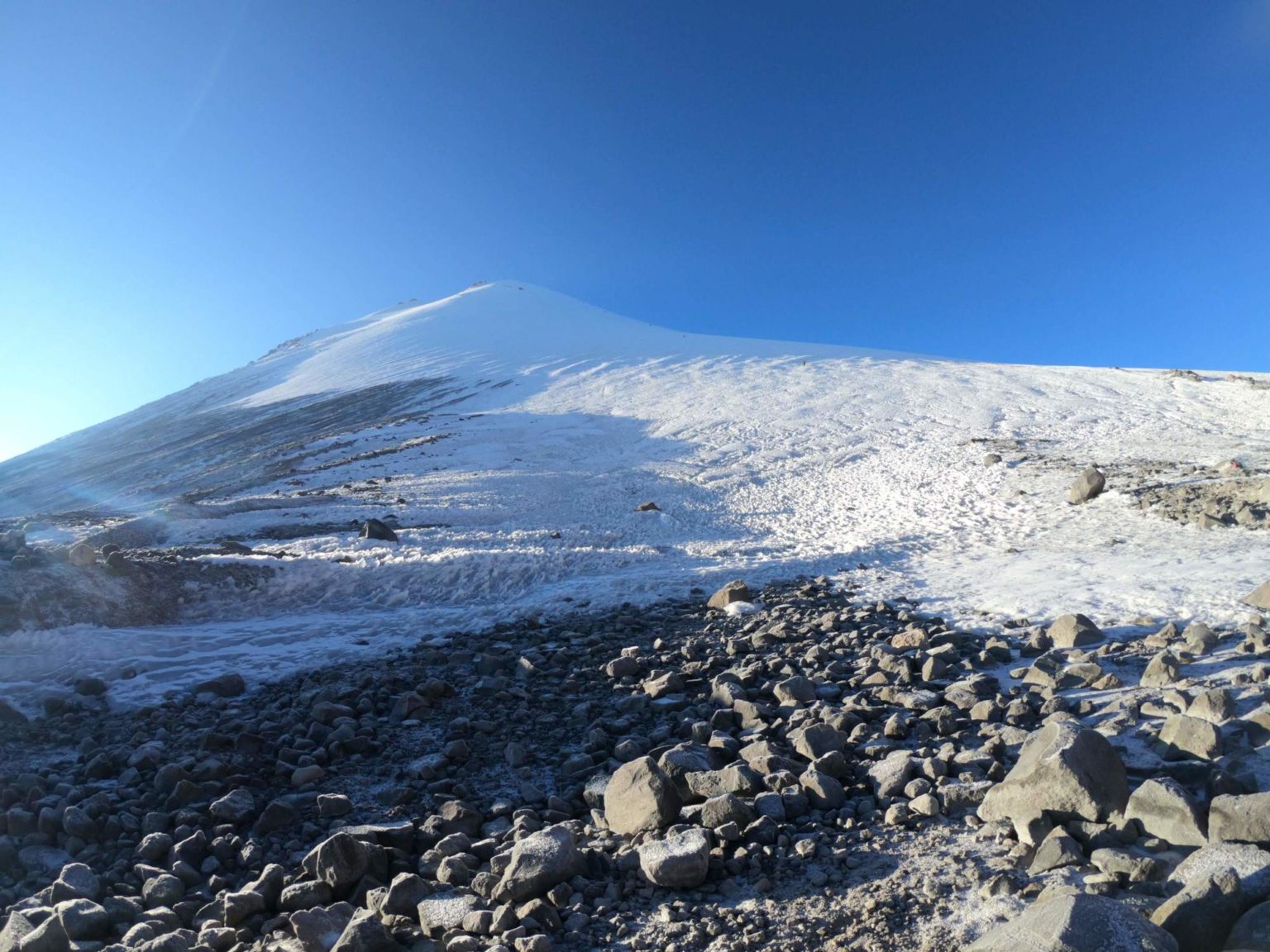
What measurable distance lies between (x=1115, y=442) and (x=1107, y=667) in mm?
19884

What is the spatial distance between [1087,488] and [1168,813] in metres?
14.5

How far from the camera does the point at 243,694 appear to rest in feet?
27.6

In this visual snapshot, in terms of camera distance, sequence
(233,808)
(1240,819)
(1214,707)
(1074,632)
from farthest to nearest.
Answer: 1. (1074,632)
2. (233,808)
3. (1214,707)
4. (1240,819)

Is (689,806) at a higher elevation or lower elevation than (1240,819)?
lower

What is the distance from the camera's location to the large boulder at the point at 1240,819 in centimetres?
349

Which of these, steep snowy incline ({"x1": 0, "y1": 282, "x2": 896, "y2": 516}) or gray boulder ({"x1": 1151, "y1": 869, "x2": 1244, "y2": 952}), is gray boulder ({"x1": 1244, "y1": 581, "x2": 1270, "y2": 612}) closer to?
gray boulder ({"x1": 1151, "y1": 869, "x2": 1244, "y2": 952})

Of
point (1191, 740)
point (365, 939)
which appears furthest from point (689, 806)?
point (1191, 740)

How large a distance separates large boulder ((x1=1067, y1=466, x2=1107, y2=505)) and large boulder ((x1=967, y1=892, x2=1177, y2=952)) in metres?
15.4

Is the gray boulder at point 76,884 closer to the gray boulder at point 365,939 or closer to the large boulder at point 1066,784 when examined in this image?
the gray boulder at point 365,939

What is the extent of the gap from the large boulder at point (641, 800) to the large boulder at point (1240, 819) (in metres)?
2.93

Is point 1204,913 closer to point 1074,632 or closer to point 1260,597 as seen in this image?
point 1074,632

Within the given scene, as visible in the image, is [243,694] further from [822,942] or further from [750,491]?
[750,491]

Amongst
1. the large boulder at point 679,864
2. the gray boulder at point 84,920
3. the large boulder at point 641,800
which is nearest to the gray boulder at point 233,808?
the gray boulder at point 84,920

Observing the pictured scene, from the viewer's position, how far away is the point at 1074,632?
7.63 m
